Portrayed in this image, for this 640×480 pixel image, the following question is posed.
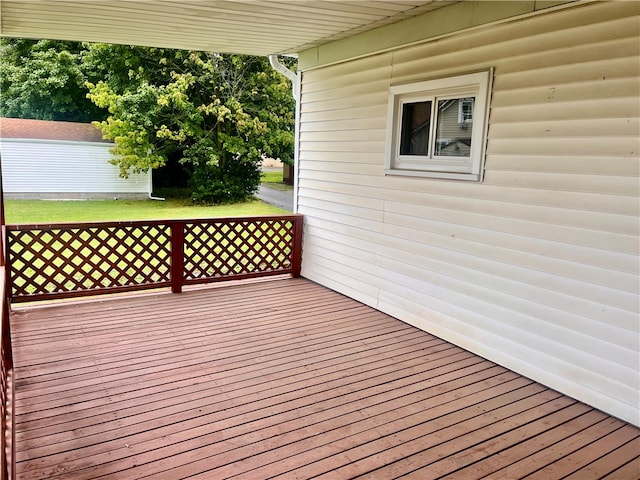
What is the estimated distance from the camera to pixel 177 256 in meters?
4.70

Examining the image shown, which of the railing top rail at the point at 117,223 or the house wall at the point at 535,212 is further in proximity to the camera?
the railing top rail at the point at 117,223

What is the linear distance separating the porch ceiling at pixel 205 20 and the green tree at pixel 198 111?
738cm

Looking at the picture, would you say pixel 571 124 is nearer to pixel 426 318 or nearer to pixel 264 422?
pixel 426 318

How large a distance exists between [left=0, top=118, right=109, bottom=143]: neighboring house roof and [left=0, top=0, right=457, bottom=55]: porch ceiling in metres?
9.51

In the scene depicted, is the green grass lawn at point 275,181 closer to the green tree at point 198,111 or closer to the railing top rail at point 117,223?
the green tree at point 198,111

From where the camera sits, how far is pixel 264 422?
8.03 feet

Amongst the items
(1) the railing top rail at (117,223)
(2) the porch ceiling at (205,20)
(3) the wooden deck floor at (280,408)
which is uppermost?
(2) the porch ceiling at (205,20)

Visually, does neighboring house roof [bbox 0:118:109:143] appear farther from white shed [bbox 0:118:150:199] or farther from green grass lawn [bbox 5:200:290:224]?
green grass lawn [bbox 5:200:290:224]

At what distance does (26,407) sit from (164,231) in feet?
7.83

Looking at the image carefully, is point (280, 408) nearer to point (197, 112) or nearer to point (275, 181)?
→ point (197, 112)

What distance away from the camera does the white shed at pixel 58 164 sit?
41.0ft

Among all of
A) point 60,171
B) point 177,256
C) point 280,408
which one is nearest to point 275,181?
point 60,171

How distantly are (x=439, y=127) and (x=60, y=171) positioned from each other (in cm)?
1245

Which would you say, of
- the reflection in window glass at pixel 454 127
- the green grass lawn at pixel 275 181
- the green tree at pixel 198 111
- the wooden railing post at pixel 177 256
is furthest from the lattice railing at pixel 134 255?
the green grass lawn at pixel 275 181
